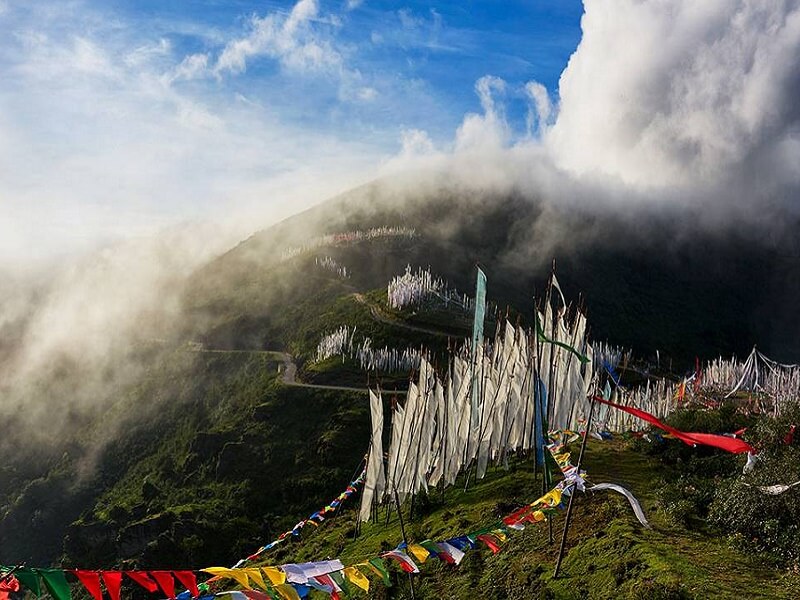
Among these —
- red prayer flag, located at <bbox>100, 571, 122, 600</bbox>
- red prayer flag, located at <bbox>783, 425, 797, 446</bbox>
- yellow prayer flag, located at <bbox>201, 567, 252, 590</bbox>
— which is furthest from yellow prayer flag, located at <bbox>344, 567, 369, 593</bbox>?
red prayer flag, located at <bbox>783, 425, 797, 446</bbox>

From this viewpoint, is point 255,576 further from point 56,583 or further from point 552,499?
point 552,499

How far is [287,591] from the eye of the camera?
707 inches

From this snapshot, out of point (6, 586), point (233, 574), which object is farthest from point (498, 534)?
point (6, 586)

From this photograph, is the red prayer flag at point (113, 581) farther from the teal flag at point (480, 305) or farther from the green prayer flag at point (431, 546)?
the teal flag at point (480, 305)

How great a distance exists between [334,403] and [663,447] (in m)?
78.5

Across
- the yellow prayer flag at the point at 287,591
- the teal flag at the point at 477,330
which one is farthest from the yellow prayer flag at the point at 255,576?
the teal flag at the point at 477,330

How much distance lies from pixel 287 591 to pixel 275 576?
0.87 metres

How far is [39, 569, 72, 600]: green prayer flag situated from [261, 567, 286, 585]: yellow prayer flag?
212 inches

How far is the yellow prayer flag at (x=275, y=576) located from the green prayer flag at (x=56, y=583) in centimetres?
537

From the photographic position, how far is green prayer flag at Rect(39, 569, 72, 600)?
1390 cm

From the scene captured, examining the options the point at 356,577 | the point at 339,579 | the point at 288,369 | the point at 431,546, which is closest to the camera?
the point at 356,577

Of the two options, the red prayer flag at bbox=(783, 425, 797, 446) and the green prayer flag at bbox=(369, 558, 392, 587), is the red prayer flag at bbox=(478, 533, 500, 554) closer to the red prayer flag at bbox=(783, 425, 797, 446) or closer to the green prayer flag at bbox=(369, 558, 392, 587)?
the green prayer flag at bbox=(369, 558, 392, 587)

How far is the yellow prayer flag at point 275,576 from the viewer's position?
57.1 feet

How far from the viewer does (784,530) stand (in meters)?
22.6
